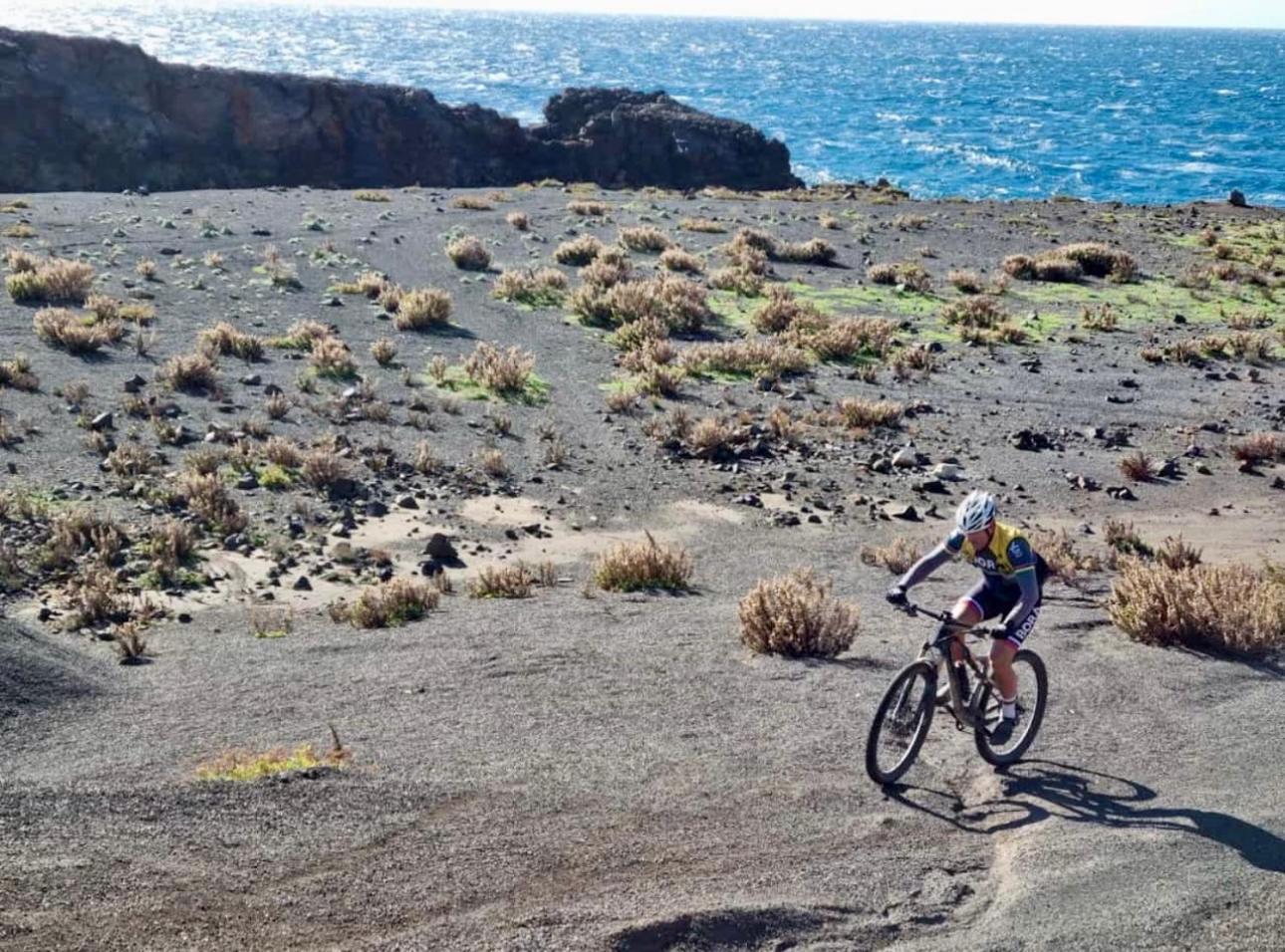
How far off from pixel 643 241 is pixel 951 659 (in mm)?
22611

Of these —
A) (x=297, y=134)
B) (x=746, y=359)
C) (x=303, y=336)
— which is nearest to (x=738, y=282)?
(x=746, y=359)

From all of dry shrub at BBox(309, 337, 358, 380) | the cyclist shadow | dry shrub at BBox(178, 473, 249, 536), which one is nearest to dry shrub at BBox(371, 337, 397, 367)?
dry shrub at BBox(309, 337, 358, 380)

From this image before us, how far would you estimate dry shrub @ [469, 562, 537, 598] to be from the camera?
432 inches

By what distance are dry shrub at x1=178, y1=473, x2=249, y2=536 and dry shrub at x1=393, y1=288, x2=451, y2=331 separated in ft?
26.6

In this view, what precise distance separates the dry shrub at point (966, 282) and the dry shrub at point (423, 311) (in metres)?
10.5

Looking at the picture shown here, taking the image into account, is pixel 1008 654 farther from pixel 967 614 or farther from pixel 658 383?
pixel 658 383

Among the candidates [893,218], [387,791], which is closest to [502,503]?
[387,791]

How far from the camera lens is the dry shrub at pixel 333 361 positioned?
1803 centimetres

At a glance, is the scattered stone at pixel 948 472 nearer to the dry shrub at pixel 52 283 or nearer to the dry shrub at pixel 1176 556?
the dry shrub at pixel 1176 556

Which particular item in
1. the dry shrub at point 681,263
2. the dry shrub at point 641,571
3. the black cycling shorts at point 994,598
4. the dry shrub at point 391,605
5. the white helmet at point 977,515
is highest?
the white helmet at point 977,515

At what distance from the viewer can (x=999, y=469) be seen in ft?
50.2

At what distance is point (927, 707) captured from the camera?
7102mm

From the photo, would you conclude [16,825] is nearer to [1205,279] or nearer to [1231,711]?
Result: [1231,711]

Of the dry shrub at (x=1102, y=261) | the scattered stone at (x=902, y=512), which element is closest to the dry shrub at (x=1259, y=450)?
the scattered stone at (x=902, y=512)
